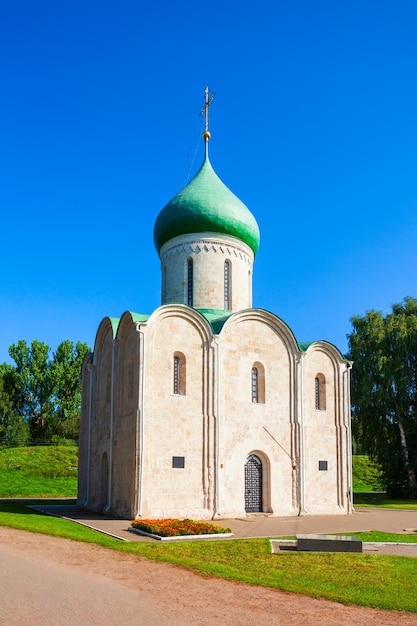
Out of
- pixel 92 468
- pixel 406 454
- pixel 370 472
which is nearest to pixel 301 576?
pixel 92 468

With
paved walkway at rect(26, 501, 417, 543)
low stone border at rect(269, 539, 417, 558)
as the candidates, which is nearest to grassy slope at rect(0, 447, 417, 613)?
low stone border at rect(269, 539, 417, 558)

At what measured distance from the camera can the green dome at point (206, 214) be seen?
21.9 meters

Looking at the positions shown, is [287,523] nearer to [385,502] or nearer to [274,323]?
[274,323]

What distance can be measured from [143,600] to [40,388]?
40478 millimetres

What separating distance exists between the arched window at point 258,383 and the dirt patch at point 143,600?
33.8 ft

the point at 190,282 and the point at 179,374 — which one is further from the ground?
the point at 190,282

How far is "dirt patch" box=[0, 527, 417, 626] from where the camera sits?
6.79 meters

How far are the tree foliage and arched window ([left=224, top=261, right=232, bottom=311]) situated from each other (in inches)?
1077

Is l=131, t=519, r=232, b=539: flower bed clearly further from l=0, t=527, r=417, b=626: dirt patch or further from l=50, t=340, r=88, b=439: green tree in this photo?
l=50, t=340, r=88, b=439: green tree

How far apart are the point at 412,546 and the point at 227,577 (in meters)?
5.12

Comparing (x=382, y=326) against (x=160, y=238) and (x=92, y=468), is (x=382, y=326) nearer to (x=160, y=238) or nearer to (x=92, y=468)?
(x=160, y=238)

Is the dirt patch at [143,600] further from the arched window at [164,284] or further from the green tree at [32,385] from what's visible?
the green tree at [32,385]

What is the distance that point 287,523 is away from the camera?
16734mm

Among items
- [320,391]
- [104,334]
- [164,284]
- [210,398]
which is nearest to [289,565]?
[210,398]
